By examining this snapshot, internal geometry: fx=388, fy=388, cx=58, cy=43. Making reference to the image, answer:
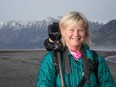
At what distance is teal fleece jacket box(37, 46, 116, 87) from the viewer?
4508 mm

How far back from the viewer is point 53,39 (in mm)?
4820

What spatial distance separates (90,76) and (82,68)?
0.13 metres

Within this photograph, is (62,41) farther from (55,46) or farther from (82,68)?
(82,68)

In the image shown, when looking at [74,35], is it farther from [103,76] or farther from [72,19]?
[103,76]

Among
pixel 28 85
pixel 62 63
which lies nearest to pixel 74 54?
pixel 62 63

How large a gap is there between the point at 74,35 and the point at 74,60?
30cm

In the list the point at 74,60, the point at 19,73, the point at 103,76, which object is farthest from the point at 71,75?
the point at 19,73

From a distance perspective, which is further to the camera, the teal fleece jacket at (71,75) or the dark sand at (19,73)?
the dark sand at (19,73)

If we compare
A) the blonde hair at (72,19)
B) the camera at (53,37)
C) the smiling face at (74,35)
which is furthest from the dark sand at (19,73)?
the blonde hair at (72,19)

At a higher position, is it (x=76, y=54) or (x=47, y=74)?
(x=76, y=54)

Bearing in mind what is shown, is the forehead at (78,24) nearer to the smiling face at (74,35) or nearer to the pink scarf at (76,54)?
the smiling face at (74,35)

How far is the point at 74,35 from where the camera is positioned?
4.66m

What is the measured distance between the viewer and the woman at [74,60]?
14.8 feet

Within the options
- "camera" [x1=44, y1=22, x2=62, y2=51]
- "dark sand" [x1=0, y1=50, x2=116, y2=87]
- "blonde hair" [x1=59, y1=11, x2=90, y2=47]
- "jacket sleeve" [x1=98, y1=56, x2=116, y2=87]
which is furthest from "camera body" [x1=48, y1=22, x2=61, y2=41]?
"dark sand" [x1=0, y1=50, x2=116, y2=87]
